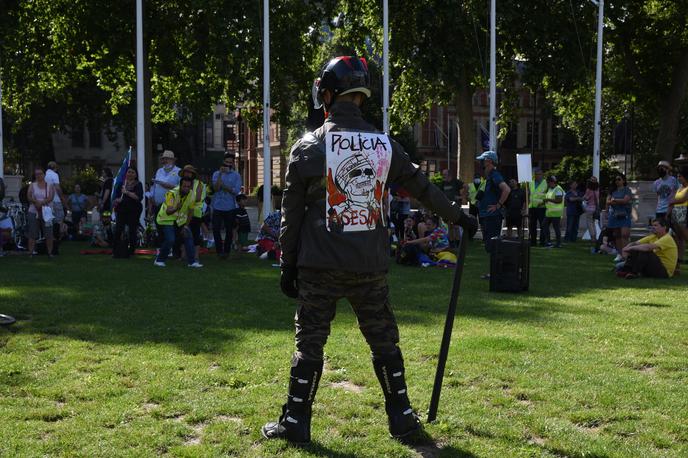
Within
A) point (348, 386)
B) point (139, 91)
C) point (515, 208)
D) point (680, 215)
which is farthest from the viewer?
point (139, 91)

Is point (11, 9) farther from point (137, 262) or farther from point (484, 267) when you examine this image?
point (484, 267)

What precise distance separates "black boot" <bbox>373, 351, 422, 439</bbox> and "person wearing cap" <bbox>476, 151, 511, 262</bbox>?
8.10 metres

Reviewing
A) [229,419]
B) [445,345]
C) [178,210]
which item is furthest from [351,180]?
[178,210]

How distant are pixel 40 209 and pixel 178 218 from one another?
12.2ft

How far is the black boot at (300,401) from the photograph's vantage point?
471 centimetres

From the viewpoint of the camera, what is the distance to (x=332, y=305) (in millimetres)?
4777

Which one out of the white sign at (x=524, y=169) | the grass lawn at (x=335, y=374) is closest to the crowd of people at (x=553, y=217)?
the white sign at (x=524, y=169)

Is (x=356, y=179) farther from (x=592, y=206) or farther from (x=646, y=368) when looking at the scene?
(x=592, y=206)

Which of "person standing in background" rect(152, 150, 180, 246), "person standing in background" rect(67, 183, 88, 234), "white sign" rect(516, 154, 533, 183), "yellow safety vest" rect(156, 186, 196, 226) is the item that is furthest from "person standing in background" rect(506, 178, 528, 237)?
"person standing in background" rect(67, 183, 88, 234)

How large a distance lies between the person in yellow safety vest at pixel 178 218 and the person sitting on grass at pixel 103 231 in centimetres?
468

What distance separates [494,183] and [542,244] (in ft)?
32.3

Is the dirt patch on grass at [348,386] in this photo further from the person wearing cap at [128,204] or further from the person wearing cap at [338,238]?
the person wearing cap at [128,204]

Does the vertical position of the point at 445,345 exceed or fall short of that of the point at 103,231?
it falls short

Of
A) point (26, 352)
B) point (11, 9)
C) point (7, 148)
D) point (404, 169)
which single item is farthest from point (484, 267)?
point (7, 148)
